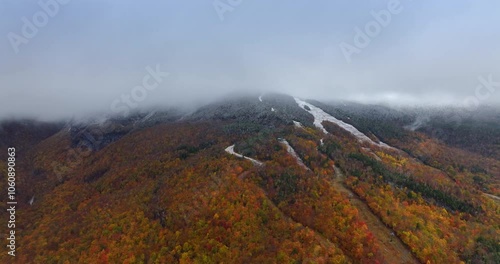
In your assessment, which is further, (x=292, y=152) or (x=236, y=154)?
(x=292, y=152)

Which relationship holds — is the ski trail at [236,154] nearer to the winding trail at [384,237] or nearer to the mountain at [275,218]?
the mountain at [275,218]

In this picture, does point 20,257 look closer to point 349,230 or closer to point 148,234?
point 148,234

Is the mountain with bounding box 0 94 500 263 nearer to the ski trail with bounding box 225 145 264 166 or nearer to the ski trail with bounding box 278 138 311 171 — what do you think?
the ski trail with bounding box 278 138 311 171

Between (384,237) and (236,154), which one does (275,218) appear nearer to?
(384,237)

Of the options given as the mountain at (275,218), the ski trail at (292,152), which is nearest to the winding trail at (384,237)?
the mountain at (275,218)

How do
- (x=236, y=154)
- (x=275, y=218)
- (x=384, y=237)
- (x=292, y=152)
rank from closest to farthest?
(x=384, y=237)
(x=275, y=218)
(x=236, y=154)
(x=292, y=152)

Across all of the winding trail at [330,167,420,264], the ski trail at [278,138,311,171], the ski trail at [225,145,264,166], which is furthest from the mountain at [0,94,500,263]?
the ski trail at [225,145,264,166]

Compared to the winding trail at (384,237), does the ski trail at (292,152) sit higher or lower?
higher

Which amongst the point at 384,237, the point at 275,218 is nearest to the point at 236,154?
the point at 275,218

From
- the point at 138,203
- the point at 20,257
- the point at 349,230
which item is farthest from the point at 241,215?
the point at 20,257
